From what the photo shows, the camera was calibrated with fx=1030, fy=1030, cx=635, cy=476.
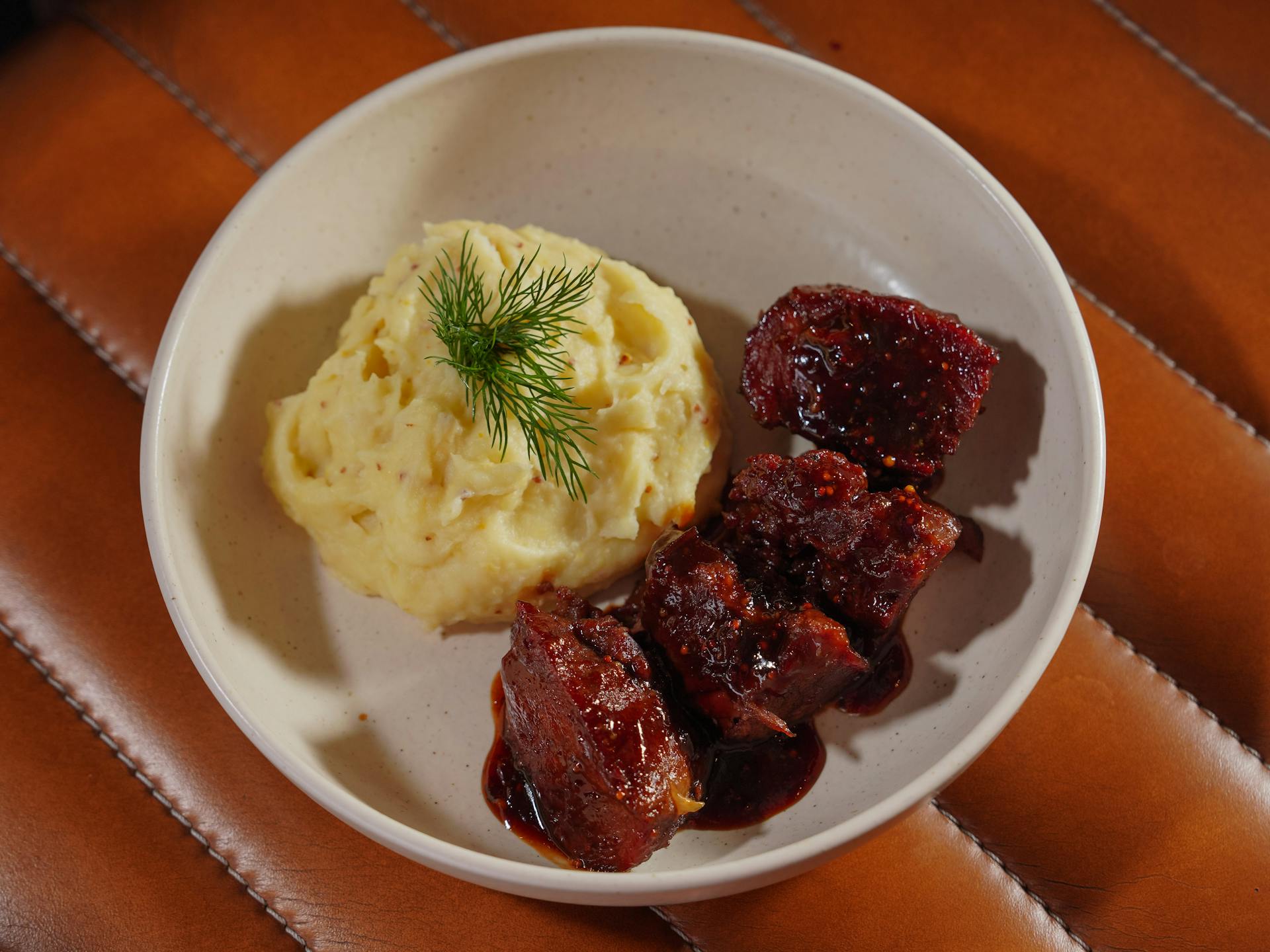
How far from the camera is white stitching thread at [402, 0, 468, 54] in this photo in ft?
14.7

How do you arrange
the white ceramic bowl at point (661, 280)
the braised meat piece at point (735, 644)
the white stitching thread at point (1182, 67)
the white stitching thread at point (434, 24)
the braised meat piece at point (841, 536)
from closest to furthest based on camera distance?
the braised meat piece at point (735, 644) → the braised meat piece at point (841, 536) → the white ceramic bowl at point (661, 280) → the white stitching thread at point (1182, 67) → the white stitching thread at point (434, 24)

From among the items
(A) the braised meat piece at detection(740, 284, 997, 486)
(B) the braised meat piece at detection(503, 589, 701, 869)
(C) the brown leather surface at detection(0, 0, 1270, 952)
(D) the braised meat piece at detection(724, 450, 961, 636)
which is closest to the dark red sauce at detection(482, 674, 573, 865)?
(B) the braised meat piece at detection(503, 589, 701, 869)

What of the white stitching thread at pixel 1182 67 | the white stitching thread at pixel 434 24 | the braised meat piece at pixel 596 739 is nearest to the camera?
the braised meat piece at pixel 596 739

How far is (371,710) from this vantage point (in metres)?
3.64

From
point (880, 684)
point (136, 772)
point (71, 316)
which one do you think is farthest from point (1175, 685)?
point (71, 316)

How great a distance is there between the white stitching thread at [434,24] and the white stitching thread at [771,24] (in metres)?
1.24

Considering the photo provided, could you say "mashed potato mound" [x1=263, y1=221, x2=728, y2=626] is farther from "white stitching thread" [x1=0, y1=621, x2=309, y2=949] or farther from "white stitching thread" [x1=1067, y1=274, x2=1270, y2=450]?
"white stitching thread" [x1=1067, y1=274, x2=1270, y2=450]

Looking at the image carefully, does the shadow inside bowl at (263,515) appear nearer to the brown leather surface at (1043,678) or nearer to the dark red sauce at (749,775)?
the brown leather surface at (1043,678)

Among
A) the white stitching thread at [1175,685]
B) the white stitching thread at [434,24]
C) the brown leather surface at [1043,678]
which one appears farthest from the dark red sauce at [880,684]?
the white stitching thread at [434,24]

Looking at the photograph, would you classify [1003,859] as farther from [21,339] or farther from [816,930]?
[21,339]

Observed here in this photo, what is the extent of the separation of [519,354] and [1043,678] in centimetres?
221

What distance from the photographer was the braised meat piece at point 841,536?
3209 mm

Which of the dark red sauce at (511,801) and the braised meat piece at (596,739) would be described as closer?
the braised meat piece at (596,739)

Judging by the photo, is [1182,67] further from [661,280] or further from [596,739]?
[596,739]
